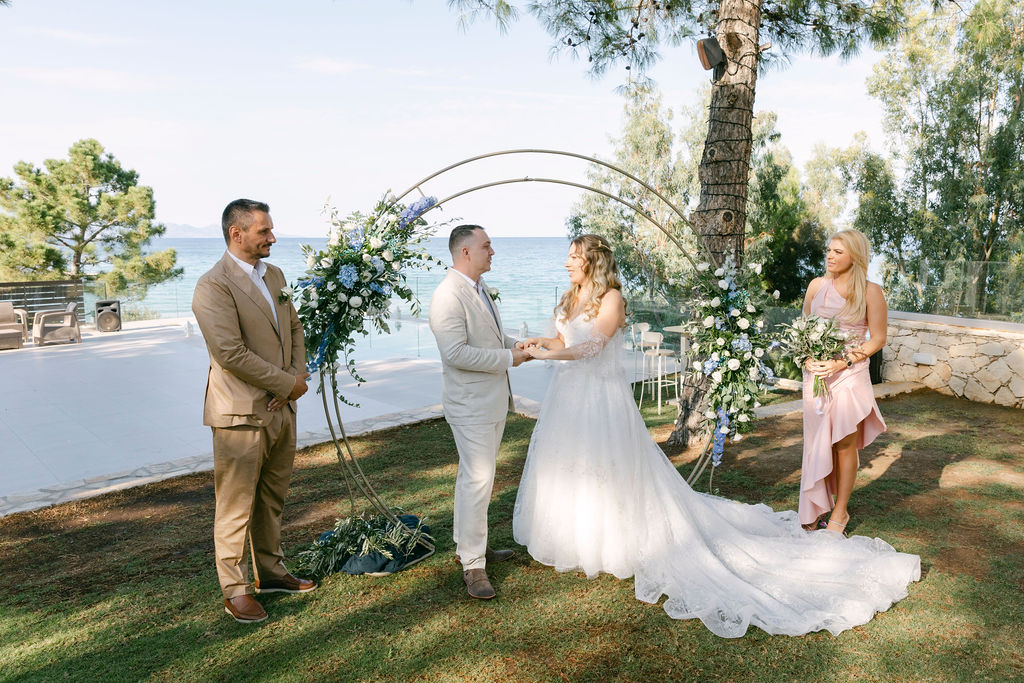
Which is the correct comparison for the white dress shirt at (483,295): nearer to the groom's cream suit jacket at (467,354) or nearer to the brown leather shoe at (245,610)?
the groom's cream suit jacket at (467,354)

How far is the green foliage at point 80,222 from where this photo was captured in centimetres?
1683

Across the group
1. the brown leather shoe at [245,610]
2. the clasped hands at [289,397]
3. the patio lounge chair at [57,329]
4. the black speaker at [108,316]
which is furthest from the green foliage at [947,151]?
the black speaker at [108,316]

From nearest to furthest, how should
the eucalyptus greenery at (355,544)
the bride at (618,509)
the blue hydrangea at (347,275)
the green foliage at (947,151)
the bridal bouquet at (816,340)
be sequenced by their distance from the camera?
the bride at (618,509), the blue hydrangea at (347,275), the eucalyptus greenery at (355,544), the bridal bouquet at (816,340), the green foliage at (947,151)

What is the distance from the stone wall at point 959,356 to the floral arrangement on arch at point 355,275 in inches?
282

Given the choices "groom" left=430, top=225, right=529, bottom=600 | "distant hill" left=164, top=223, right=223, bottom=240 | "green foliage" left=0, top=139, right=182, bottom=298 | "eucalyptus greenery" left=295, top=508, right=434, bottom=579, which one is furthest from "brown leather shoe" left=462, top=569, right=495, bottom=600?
"distant hill" left=164, top=223, right=223, bottom=240

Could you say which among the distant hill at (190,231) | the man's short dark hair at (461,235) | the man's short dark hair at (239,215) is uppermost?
the distant hill at (190,231)

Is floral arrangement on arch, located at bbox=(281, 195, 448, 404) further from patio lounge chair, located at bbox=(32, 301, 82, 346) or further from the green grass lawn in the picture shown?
patio lounge chair, located at bbox=(32, 301, 82, 346)

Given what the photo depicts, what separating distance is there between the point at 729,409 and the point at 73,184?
1902cm

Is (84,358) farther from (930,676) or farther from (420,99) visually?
(420,99)

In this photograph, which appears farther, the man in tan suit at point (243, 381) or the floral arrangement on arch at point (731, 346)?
the floral arrangement on arch at point (731, 346)

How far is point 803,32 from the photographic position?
7.31m

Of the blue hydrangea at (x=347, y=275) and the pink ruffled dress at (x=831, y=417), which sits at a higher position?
the blue hydrangea at (x=347, y=275)

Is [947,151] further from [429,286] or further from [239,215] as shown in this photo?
[429,286]

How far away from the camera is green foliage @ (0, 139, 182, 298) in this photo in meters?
16.8
